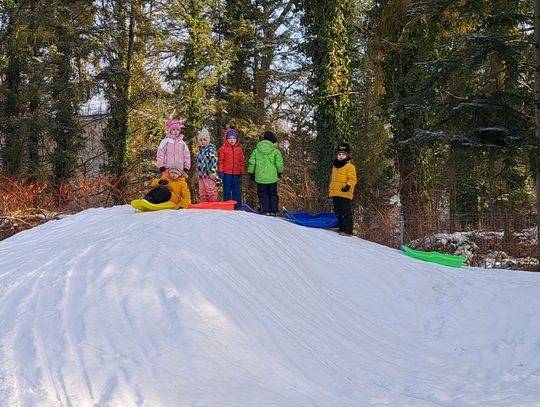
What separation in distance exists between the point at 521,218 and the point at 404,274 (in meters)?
5.08

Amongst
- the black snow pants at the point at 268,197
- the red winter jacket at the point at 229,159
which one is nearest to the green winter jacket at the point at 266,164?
the black snow pants at the point at 268,197

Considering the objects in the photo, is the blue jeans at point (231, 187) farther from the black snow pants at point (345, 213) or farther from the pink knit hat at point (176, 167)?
the black snow pants at point (345, 213)

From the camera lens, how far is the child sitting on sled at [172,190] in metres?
9.20

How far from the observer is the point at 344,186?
1003cm

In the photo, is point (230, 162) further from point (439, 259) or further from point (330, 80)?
point (330, 80)

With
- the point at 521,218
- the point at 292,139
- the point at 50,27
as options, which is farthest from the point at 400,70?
the point at 50,27

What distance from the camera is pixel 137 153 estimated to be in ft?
70.6

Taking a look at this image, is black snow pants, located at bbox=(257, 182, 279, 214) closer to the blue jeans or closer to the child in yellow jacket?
the blue jeans

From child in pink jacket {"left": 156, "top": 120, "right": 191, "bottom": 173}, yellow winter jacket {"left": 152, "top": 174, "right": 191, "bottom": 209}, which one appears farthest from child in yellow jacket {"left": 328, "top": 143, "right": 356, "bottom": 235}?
child in pink jacket {"left": 156, "top": 120, "right": 191, "bottom": 173}

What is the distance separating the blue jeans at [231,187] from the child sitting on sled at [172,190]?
1.65 meters

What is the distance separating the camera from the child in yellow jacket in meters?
10.1

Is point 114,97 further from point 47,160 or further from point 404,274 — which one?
point 404,274

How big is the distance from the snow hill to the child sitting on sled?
99 centimetres

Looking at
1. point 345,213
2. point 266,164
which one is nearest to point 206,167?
point 266,164
